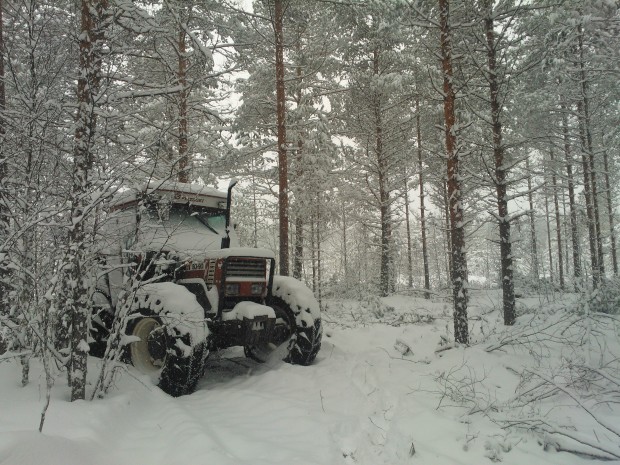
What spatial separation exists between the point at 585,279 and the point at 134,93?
27.0ft

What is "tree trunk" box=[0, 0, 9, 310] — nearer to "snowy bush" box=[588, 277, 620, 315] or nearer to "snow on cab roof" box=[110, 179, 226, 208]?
"snow on cab roof" box=[110, 179, 226, 208]

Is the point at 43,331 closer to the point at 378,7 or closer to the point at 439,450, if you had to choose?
the point at 439,450

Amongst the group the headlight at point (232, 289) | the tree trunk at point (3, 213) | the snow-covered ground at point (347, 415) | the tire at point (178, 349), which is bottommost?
the snow-covered ground at point (347, 415)

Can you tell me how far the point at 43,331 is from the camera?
3.48 metres

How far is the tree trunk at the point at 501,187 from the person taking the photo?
8.41m

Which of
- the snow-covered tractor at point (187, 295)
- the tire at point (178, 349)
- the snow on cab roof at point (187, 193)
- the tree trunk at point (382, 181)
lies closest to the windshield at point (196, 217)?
the snow-covered tractor at point (187, 295)

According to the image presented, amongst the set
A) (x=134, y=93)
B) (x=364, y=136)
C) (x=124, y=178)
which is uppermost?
(x=364, y=136)

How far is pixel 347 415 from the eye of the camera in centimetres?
413

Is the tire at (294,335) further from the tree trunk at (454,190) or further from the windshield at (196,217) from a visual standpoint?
the tree trunk at (454,190)

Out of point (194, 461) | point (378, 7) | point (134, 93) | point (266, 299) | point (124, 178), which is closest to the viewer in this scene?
point (194, 461)

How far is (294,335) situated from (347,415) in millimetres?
2060

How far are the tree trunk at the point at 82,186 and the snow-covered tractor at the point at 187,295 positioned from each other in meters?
0.26

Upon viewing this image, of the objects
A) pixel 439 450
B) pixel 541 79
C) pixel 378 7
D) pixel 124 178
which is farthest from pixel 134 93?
pixel 541 79

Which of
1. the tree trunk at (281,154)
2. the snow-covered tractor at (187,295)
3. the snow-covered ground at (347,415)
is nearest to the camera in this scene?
the snow-covered ground at (347,415)
